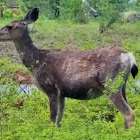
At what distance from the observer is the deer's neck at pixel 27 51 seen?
1008 cm

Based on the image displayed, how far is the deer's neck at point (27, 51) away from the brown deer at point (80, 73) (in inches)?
1.2

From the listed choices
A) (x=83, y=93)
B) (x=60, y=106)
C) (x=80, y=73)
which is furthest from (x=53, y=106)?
(x=80, y=73)

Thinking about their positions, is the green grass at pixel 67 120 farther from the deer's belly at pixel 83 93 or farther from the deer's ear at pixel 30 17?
the deer's ear at pixel 30 17

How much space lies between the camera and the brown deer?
920 centimetres

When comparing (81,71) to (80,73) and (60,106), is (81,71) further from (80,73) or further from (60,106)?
(60,106)

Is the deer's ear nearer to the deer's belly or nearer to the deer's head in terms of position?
the deer's head

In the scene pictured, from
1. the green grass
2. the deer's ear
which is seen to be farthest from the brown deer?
the deer's ear

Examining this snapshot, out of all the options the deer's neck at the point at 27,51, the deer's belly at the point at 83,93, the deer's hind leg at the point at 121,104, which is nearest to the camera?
the deer's hind leg at the point at 121,104

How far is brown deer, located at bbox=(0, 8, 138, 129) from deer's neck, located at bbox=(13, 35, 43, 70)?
31 millimetres

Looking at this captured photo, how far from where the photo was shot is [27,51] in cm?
1020

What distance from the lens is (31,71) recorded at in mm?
10039

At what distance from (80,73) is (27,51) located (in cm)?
133

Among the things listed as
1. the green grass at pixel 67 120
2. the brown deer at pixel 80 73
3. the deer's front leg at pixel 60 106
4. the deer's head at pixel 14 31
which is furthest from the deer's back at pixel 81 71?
the deer's head at pixel 14 31

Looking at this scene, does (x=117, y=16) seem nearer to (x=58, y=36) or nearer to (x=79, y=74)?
(x=58, y=36)
